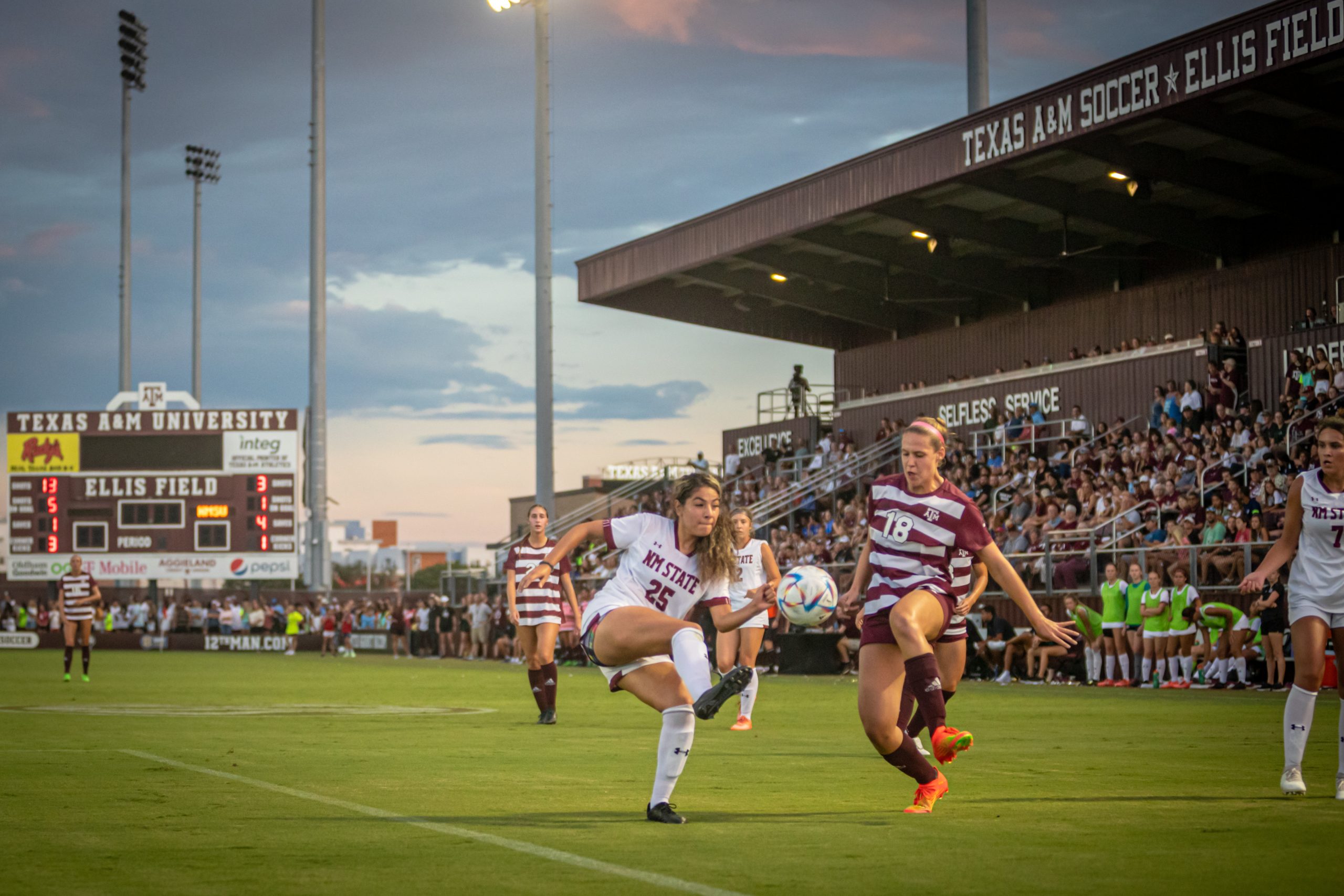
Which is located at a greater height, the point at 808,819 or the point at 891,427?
the point at 891,427

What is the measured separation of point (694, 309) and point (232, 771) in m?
36.6

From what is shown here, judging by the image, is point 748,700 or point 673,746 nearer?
point 673,746

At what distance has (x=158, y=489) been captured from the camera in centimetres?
4981

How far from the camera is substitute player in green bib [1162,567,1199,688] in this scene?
891 inches

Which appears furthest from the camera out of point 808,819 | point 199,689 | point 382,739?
point 199,689

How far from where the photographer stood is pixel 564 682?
93.0 feet

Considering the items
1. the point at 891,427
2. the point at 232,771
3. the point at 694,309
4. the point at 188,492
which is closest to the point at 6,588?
the point at 188,492

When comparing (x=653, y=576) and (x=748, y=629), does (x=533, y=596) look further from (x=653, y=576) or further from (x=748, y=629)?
(x=653, y=576)

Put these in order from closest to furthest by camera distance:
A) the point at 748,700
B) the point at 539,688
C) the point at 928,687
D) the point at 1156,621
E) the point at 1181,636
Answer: the point at 928,687 < the point at 748,700 < the point at 539,688 < the point at 1181,636 < the point at 1156,621

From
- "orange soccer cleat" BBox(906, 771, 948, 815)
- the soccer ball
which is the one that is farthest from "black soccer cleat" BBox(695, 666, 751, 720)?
the soccer ball

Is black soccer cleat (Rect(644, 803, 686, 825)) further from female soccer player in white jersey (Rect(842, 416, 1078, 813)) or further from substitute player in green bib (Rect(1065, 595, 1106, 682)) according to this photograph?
substitute player in green bib (Rect(1065, 595, 1106, 682))

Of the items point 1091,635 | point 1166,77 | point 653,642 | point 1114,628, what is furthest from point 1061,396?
point 653,642

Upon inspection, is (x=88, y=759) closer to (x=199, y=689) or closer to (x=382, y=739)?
(x=382, y=739)

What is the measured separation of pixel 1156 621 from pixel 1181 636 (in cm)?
43
